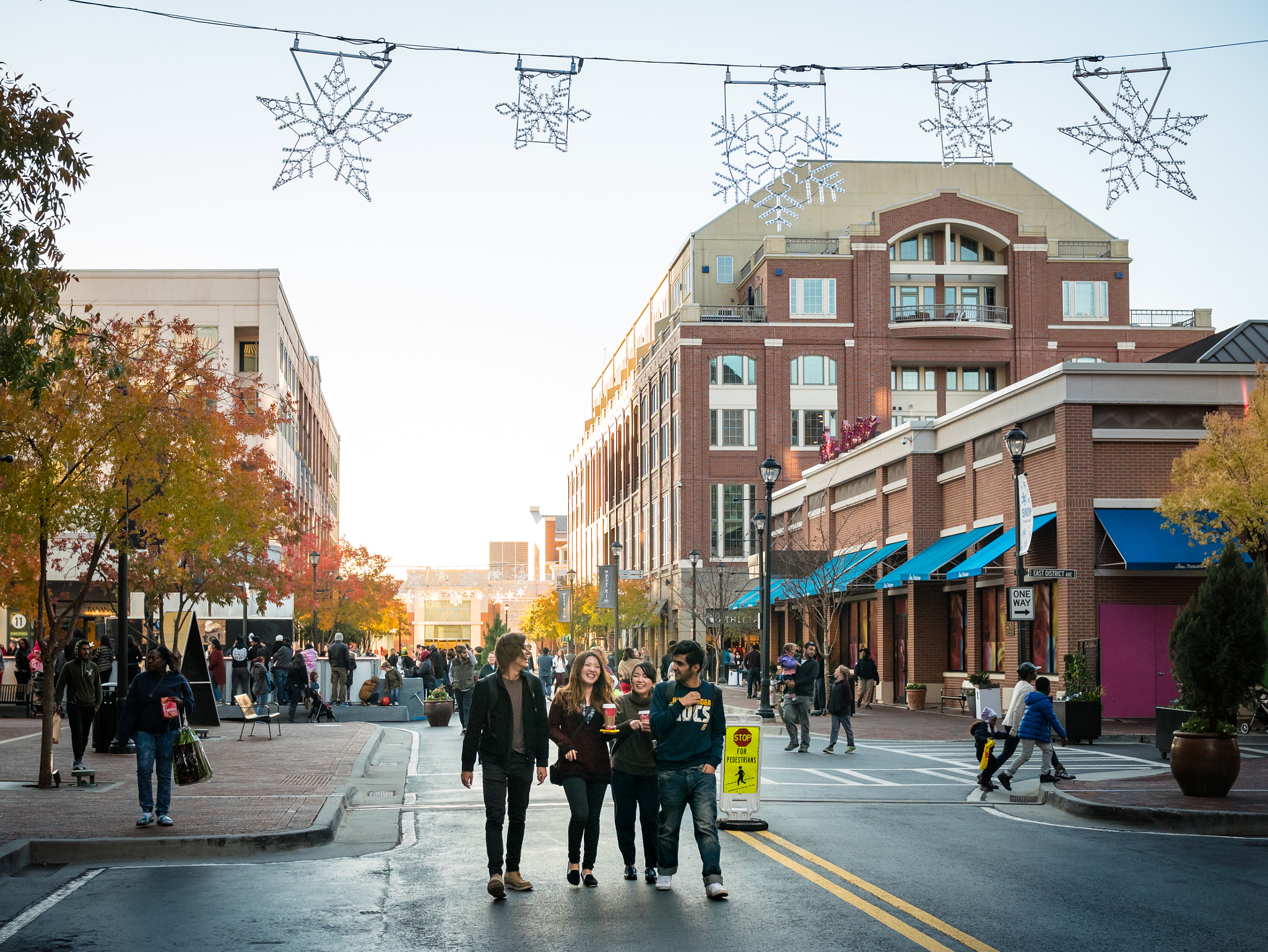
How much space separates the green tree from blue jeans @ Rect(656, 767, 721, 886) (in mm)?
8340

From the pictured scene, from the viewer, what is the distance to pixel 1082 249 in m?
72.6

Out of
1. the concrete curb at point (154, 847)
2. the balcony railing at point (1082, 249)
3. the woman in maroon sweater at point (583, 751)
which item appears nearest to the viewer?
the woman in maroon sweater at point (583, 751)

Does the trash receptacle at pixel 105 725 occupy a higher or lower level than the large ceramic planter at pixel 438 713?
higher

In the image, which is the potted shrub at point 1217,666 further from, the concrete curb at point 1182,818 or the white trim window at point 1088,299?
the white trim window at point 1088,299

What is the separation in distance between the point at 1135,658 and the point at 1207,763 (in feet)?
50.7

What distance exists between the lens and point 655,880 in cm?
1020

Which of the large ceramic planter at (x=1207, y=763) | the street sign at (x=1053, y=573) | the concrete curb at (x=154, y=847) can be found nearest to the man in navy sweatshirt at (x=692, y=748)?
the concrete curb at (x=154, y=847)

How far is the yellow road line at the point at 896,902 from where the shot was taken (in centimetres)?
810

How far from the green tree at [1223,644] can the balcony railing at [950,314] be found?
51563 mm

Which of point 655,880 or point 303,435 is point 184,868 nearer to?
point 655,880

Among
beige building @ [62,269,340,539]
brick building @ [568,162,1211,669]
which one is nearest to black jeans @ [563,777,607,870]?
beige building @ [62,269,340,539]

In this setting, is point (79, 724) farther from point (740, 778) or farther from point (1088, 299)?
point (1088, 299)

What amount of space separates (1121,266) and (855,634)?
103ft

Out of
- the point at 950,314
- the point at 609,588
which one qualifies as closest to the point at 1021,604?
the point at 609,588
